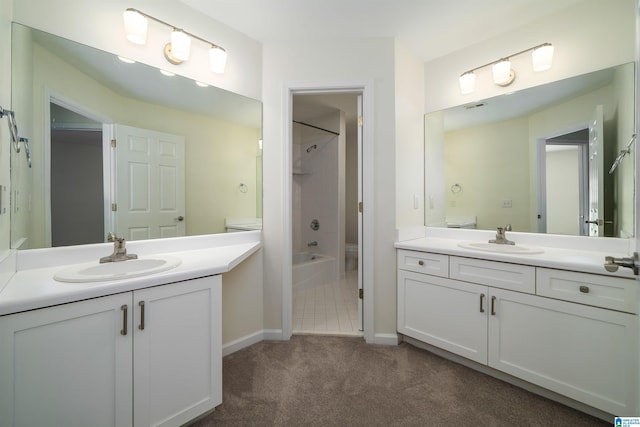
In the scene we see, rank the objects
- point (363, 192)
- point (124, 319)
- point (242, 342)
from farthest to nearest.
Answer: point (363, 192)
point (242, 342)
point (124, 319)

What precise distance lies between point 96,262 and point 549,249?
8.90 ft

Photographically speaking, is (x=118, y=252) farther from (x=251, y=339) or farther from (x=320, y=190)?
(x=320, y=190)

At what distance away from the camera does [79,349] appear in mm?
974

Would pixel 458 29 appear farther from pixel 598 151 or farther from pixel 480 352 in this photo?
pixel 480 352

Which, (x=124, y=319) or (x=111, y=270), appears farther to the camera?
(x=111, y=270)

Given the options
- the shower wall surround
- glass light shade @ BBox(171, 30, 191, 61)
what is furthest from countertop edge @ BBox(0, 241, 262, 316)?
the shower wall surround

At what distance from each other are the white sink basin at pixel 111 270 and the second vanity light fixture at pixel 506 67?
242 centimetres

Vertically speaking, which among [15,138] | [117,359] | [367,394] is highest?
[15,138]

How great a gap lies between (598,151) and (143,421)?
2.79 meters

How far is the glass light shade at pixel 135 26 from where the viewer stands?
1.50 m

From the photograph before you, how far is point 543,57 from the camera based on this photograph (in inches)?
70.3

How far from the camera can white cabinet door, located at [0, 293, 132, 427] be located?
86 centimetres

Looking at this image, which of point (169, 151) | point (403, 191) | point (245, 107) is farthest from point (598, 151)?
point (169, 151)

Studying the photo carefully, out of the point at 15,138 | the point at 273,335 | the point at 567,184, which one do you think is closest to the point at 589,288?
the point at 567,184
